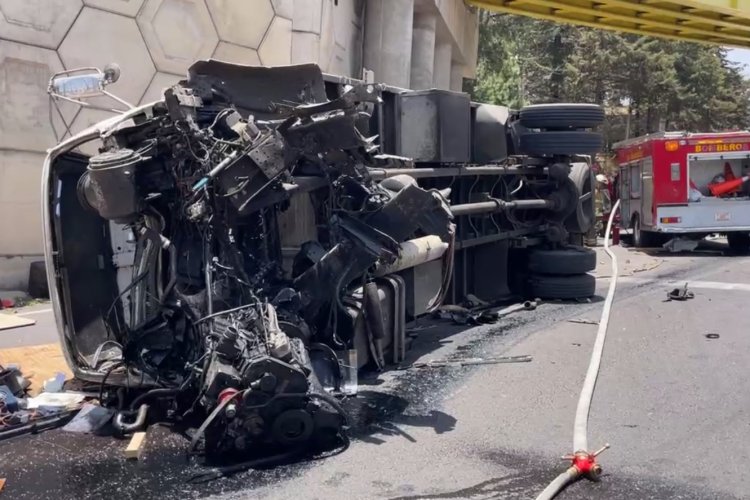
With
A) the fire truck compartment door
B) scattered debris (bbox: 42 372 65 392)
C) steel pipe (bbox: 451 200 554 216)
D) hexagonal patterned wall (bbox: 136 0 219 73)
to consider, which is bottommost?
scattered debris (bbox: 42 372 65 392)

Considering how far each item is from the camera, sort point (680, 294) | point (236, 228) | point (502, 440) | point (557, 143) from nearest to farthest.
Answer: point (502, 440) < point (236, 228) < point (557, 143) < point (680, 294)

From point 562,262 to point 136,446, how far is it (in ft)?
19.9

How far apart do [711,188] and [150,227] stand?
1303cm

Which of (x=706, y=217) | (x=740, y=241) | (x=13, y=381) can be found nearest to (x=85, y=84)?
(x=13, y=381)

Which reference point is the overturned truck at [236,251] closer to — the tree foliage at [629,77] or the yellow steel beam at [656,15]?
the yellow steel beam at [656,15]

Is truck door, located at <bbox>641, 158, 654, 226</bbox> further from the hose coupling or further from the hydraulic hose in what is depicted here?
the hose coupling

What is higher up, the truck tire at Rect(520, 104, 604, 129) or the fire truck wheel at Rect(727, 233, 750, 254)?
the truck tire at Rect(520, 104, 604, 129)

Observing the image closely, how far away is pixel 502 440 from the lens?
474 cm

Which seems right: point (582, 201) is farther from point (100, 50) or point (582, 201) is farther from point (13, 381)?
point (13, 381)

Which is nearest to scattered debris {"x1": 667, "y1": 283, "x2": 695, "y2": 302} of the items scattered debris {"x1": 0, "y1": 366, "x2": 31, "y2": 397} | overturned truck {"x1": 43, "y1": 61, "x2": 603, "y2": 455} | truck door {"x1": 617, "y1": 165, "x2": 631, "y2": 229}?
overturned truck {"x1": 43, "y1": 61, "x2": 603, "y2": 455}

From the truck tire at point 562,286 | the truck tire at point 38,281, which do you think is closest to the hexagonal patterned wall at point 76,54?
the truck tire at point 38,281

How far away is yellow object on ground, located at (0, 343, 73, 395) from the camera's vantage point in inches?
237

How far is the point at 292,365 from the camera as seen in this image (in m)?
4.45

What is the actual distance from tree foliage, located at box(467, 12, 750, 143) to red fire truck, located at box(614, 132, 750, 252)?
595 inches
